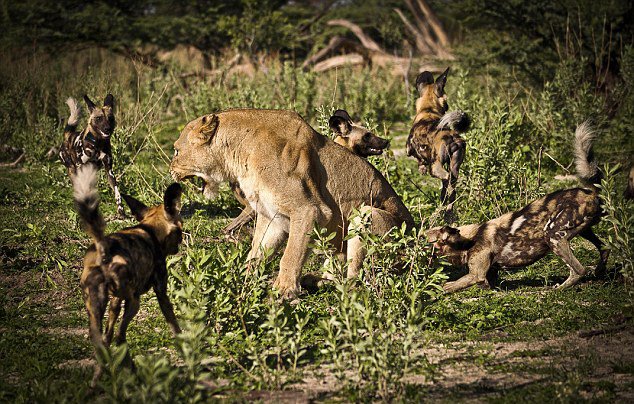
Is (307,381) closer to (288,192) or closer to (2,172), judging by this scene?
(288,192)

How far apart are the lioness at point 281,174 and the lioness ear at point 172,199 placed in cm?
126

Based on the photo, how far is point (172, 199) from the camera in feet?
20.8

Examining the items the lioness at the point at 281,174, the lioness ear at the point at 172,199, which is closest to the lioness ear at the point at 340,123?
the lioness at the point at 281,174

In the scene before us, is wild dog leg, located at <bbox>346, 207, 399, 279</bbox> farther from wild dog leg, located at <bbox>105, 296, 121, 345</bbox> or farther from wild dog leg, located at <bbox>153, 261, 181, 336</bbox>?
wild dog leg, located at <bbox>105, 296, 121, 345</bbox>

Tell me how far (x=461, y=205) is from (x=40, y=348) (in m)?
5.58

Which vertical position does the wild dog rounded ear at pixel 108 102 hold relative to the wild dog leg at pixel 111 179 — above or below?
above

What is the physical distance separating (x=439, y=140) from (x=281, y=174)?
3.45 meters

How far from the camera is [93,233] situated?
17.8 ft

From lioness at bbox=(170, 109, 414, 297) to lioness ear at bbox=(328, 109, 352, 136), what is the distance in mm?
1750

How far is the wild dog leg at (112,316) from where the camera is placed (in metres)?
5.82

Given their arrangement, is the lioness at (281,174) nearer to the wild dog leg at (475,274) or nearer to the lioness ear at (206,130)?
the lioness ear at (206,130)

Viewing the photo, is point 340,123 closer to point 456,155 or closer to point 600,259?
point 456,155

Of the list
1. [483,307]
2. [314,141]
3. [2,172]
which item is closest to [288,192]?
[314,141]

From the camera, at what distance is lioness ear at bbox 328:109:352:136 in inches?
399
